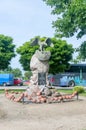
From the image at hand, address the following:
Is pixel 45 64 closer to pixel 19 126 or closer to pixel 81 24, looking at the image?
pixel 81 24

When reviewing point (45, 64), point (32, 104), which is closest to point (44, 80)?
point (45, 64)

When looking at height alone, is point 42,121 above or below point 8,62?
below

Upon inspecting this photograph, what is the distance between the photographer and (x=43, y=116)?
1592cm

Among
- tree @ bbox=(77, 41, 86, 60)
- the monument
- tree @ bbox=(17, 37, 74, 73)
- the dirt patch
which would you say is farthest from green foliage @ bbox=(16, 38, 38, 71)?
the dirt patch

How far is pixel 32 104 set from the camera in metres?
20.5

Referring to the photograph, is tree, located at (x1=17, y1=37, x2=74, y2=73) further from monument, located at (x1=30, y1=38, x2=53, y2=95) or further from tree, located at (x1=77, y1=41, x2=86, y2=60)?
monument, located at (x1=30, y1=38, x2=53, y2=95)

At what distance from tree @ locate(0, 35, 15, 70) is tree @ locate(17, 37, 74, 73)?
2.14 metres

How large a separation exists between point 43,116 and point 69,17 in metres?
12.5

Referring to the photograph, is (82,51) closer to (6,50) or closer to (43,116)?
(43,116)

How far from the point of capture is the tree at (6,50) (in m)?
60.4

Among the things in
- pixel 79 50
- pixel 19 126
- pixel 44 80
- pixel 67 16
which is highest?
pixel 67 16

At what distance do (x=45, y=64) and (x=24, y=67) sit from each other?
134ft

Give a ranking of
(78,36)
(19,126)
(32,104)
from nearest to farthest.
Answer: (19,126), (32,104), (78,36)

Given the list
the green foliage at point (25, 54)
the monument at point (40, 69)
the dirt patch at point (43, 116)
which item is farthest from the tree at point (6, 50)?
the dirt patch at point (43, 116)
